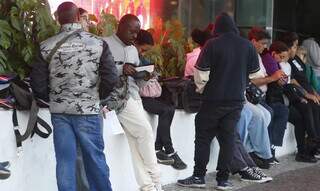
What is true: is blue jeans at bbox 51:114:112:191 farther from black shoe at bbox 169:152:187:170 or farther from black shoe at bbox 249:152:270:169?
black shoe at bbox 249:152:270:169

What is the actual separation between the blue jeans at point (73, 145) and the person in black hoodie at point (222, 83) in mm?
1800

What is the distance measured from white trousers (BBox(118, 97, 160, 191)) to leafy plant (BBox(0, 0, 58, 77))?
3.54 ft

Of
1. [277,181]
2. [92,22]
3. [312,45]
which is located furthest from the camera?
[312,45]

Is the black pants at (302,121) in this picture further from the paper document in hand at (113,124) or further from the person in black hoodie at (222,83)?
the paper document in hand at (113,124)

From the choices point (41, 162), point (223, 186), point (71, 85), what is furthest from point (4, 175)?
point (223, 186)

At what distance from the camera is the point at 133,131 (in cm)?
650

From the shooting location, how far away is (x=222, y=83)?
6961 mm

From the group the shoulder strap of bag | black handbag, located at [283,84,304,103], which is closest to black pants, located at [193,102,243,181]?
the shoulder strap of bag

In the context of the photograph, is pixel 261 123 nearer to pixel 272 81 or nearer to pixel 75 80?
pixel 272 81

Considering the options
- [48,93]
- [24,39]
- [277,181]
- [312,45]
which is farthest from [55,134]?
[312,45]

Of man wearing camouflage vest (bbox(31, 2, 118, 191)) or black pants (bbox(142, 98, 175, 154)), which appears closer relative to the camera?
man wearing camouflage vest (bbox(31, 2, 118, 191))

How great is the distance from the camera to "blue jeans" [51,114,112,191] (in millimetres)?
5453

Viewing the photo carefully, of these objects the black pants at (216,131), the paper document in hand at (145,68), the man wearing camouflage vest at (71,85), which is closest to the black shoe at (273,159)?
the black pants at (216,131)

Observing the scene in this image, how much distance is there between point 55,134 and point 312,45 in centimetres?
675
